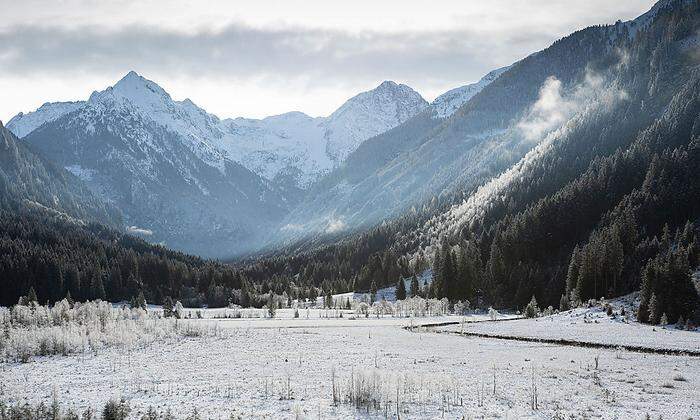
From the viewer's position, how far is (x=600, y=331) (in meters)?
62.9

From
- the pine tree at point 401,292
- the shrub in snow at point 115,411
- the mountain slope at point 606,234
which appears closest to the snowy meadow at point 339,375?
the shrub in snow at point 115,411

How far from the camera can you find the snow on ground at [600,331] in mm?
52625

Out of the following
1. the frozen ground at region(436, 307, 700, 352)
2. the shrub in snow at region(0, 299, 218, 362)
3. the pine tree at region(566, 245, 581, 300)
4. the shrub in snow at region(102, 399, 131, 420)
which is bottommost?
the frozen ground at region(436, 307, 700, 352)

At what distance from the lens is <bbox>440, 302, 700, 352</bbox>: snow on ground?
173 feet

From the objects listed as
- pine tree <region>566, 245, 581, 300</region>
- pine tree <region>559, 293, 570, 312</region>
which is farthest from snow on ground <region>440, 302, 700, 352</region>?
pine tree <region>566, 245, 581, 300</region>

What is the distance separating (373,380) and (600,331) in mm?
40220

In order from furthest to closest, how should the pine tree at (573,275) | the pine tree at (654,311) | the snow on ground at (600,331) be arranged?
the pine tree at (573,275) < the pine tree at (654,311) < the snow on ground at (600,331)

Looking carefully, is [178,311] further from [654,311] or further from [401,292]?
Answer: [654,311]

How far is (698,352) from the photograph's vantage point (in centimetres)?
4600

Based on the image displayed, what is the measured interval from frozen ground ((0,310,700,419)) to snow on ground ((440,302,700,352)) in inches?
65.6

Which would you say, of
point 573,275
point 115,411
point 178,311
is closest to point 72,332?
point 115,411

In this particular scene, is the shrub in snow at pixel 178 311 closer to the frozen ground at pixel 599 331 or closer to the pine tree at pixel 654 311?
the frozen ground at pixel 599 331

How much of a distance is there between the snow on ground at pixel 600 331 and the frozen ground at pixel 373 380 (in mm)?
1665

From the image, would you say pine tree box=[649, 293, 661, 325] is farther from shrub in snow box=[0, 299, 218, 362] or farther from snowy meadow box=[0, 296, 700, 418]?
shrub in snow box=[0, 299, 218, 362]
